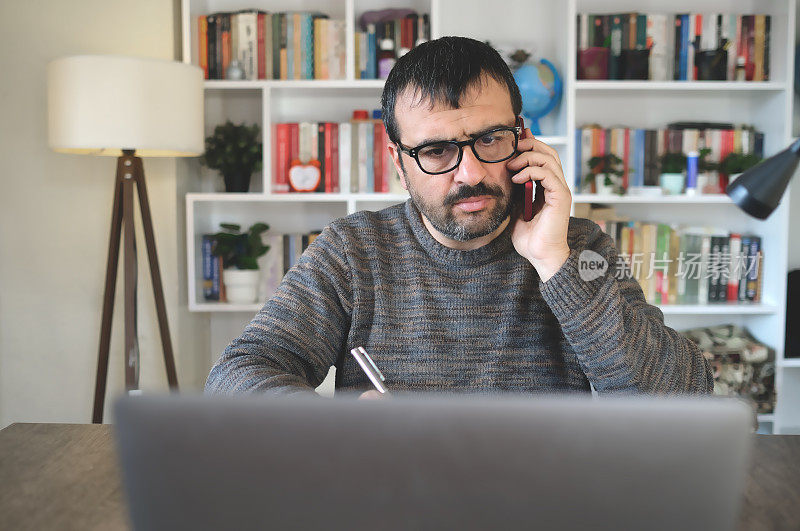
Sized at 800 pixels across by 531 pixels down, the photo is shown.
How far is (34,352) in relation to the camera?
2.73 metres

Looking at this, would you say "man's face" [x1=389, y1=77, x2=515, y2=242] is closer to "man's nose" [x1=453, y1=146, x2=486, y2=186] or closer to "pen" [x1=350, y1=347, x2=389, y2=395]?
"man's nose" [x1=453, y1=146, x2=486, y2=186]

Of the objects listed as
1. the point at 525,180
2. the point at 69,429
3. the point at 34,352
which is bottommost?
the point at 34,352

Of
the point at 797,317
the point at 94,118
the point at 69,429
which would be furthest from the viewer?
the point at 797,317

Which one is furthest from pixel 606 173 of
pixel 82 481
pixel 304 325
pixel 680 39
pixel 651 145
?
pixel 82 481

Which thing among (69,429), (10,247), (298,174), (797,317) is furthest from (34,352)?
(797,317)

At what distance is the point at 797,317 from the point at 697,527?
2794 millimetres

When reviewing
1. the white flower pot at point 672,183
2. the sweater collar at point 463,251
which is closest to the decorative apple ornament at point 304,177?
the white flower pot at point 672,183

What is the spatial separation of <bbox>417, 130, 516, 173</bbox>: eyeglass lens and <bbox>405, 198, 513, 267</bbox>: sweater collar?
0.15 metres

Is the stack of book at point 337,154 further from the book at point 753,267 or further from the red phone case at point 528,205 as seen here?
the red phone case at point 528,205

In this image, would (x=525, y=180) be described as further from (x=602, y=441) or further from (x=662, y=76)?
(x=662, y=76)

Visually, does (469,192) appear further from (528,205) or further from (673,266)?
(673,266)

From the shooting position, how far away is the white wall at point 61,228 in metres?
2.66

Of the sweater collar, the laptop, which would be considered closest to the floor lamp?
the sweater collar

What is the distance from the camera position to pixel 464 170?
51.0 inches
